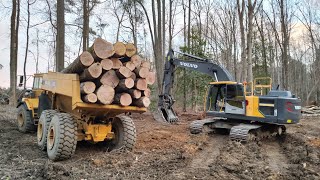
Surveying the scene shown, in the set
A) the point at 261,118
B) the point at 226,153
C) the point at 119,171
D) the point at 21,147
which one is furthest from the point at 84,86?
the point at 261,118

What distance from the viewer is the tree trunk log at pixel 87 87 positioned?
21.2 ft

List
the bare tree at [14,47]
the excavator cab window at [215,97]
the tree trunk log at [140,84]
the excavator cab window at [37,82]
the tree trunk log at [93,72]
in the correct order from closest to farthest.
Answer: the tree trunk log at [93,72] < the tree trunk log at [140,84] < the excavator cab window at [37,82] < the excavator cab window at [215,97] < the bare tree at [14,47]

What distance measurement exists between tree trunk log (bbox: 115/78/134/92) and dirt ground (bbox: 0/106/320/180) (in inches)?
58.5

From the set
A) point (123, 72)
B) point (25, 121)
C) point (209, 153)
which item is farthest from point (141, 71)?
point (25, 121)

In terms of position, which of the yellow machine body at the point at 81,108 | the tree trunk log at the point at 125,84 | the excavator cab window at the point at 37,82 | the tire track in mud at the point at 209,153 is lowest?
the tire track in mud at the point at 209,153

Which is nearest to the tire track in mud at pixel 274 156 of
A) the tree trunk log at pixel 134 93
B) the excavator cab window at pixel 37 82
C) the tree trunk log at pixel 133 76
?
the tree trunk log at pixel 134 93

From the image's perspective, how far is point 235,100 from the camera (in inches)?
453

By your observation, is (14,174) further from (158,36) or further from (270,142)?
(158,36)

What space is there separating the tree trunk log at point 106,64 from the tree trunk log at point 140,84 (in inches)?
27.1

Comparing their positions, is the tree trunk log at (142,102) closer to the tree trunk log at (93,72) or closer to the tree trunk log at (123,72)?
the tree trunk log at (123,72)

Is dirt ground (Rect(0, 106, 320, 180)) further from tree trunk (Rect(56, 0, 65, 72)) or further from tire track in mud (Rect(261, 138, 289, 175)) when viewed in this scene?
tree trunk (Rect(56, 0, 65, 72))

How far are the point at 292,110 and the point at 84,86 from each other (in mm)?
7125

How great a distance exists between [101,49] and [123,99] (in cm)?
111

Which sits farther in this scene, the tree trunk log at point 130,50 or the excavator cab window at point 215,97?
the excavator cab window at point 215,97
